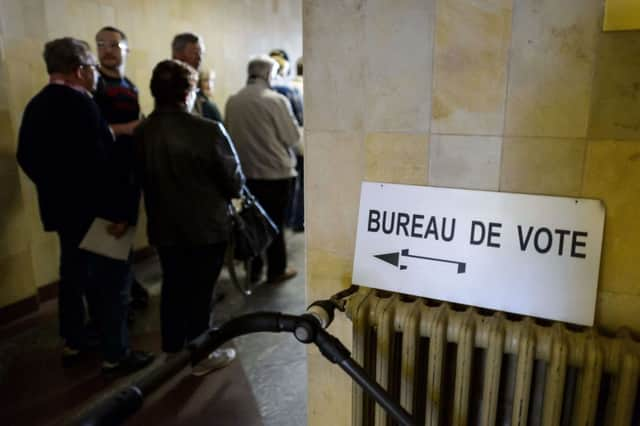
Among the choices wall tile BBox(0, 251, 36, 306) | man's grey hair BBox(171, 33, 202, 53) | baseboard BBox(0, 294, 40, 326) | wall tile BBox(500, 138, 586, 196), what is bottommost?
baseboard BBox(0, 294, 40, 326)

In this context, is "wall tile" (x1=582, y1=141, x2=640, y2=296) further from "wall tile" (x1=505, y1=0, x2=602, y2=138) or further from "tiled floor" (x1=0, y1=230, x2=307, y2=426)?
"tiled floor" (x1=0, y1=230, x2=307, y2=426)

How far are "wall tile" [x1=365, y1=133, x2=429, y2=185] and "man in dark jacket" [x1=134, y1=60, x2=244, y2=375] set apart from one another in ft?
3.02

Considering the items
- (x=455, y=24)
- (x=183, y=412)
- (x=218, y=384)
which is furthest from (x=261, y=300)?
(x=455, y=24)

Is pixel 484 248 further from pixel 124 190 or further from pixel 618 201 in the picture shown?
pixel 124 190

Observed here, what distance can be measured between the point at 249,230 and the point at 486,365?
1463mm

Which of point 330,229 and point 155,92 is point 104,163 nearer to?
point 155,92

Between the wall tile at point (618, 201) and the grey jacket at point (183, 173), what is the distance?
135cm

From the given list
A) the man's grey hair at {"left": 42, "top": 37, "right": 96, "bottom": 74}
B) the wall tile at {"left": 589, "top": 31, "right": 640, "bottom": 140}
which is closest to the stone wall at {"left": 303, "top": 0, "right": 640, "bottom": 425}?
the wall tile at {"left": 589, "top": 31, "right": 640, "bottom": 140}

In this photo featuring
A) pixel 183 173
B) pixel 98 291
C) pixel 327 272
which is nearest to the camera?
pixel 327 272

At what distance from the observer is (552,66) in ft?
3.41

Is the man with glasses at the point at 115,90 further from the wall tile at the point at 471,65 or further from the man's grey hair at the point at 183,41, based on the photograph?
the wall tile at the point at 471,65

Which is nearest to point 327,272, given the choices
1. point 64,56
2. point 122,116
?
point 64,56

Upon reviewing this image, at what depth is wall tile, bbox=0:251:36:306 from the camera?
260cm

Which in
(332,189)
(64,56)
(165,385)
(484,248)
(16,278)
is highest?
(64,56)
